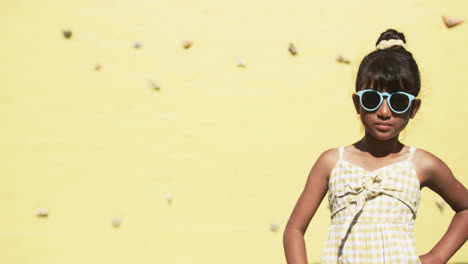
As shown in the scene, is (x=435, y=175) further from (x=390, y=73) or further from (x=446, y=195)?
(x=390, y=73)

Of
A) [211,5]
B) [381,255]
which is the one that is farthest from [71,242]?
[381,255]

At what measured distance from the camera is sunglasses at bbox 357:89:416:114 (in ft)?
8.24

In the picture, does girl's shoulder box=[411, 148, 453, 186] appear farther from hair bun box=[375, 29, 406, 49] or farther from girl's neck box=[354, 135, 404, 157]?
hair bun box=[375, 29, 406, 49]

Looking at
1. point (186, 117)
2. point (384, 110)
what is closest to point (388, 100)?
point (384, 110)

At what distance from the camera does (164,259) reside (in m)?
4.62

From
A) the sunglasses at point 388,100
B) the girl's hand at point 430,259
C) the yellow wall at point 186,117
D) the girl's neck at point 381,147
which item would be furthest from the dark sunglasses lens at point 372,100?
the yellow wall at point 186,117

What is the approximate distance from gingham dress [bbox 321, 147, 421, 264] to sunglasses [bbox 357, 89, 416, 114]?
0.56ft

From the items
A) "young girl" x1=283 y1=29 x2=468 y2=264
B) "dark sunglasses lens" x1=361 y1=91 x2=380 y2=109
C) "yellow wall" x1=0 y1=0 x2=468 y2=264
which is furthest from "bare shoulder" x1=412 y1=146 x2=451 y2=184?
"yellow wall" x1=0 y1=0 x2=468 y2=264

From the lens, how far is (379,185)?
8.29ft

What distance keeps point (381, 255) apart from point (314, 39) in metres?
2.50

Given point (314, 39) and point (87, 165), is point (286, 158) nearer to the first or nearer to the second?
point (314, 39)

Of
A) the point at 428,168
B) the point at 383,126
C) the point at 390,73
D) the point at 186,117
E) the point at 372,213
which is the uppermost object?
the point at 390,73

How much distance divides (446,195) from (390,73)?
0.41 m

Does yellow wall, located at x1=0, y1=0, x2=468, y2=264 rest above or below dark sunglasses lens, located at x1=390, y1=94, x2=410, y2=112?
below
